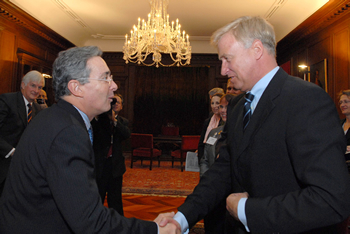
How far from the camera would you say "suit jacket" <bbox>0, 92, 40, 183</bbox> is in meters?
2.94

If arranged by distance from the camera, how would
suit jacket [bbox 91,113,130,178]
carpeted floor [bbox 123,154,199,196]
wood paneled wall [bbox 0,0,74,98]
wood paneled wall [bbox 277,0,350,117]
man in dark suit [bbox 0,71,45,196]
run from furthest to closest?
wood paneled wall [bbox 0,0,74,98] < carpeted floor [bbox 123,154,199,196] < wood paneled wall [bbox 277,0,350,117] < man in dark suit [bbox 0,71,45,196] < suit jacket [bbox 91,113,130,178]

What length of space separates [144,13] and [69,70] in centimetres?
613

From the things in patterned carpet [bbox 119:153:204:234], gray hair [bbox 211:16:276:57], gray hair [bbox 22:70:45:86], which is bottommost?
patterned carpet [bbox 119:153:204:234]

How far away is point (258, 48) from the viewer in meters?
1.22

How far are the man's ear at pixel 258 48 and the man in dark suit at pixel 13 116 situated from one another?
2810mm

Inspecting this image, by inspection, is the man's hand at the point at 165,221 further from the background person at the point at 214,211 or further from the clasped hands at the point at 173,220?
the background person at the point at 214,211

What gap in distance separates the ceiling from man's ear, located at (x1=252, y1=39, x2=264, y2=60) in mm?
5267

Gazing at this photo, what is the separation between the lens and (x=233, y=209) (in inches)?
43.2

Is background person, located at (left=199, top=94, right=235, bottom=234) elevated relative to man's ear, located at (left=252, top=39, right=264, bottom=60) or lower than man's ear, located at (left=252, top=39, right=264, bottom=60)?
lower

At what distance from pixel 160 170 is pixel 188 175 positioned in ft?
3.04

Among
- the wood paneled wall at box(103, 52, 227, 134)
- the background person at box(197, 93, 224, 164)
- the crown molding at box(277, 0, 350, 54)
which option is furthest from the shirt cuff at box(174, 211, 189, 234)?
the wood paneled wall at box(103, 52, 227, 134)

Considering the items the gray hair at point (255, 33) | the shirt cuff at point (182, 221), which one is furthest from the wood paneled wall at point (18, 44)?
the shirt cuff at point (182, 221)

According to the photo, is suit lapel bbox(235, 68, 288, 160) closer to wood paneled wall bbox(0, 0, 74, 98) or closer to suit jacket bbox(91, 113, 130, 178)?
suit jacket bbox(91, 113, 130, 178)

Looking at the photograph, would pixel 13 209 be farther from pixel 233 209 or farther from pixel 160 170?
pixel 160 170
